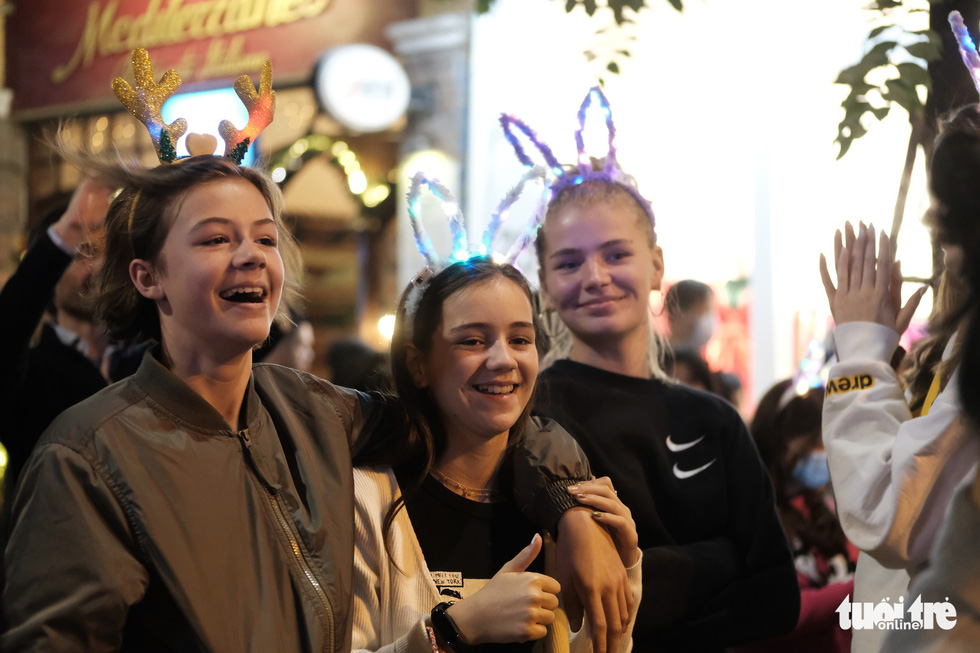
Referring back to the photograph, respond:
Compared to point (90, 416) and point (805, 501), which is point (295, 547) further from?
point (805, 501)

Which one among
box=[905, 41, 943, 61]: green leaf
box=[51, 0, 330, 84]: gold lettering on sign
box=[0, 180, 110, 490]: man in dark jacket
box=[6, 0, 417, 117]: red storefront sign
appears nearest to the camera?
box=[905, 41, 943, 61]: green leaf

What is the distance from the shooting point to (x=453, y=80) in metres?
6.93

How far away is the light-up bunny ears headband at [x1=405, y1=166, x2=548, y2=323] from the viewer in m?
1.76

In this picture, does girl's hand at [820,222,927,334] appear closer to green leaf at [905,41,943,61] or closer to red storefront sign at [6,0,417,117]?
green leaf at [905,41,943,61]

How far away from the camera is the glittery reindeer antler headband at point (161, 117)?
1543 millimetres

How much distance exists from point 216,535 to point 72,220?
0.98 meters

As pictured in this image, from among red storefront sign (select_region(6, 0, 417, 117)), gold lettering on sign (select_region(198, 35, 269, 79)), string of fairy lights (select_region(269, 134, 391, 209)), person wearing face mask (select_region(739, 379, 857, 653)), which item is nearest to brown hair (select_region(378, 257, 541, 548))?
person wearing face mask (select_region(739, 379, 857, 653))

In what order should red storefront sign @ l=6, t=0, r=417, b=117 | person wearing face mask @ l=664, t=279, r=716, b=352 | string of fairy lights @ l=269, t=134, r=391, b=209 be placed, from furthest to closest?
red storefront sign @ l=6, t=0, r=417, b=117 < string of fairy lights @ l=269, t=134, r=391, b=209 < person wearing face mask @ l=664, t=279, r=716, b=352

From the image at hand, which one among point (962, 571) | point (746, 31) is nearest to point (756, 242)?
point (746, 31)

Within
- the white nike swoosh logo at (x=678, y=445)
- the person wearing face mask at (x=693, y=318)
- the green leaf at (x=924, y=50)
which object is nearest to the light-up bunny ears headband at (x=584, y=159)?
the white nike swoosh logo at (x=678, y=445)

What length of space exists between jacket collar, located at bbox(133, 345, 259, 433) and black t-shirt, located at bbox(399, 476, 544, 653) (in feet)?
1.41

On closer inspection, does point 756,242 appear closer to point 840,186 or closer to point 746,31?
point 840,186

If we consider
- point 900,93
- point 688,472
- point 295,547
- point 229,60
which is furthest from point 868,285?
point 229,60

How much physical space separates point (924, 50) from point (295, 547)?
5.02ft
